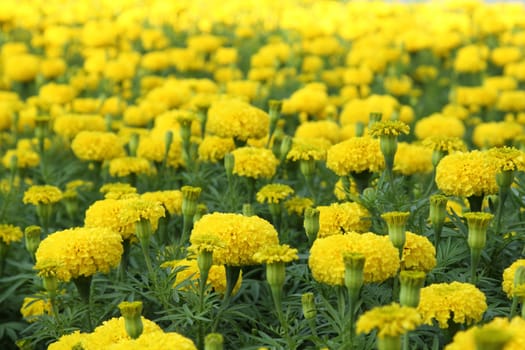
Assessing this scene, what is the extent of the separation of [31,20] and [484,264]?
6.37m

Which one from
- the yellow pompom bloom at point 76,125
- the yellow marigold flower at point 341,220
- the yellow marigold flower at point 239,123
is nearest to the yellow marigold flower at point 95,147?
the yellow pompom bloom at point 76,125

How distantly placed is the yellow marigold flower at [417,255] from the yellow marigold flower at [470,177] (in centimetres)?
43

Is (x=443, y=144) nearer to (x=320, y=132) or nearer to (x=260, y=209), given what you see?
(x=260, y=209)

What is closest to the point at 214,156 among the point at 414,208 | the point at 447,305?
the point at 414,208

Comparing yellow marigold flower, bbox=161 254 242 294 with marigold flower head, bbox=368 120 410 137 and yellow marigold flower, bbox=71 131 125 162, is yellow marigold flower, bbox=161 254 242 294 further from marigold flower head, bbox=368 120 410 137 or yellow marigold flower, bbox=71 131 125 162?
yellow marigold flower, bbox=71 131 125 162

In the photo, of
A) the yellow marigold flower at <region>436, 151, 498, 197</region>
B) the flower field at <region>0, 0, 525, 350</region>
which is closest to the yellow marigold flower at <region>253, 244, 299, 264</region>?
the flower field at <region>0, 0, 525, 350</region>

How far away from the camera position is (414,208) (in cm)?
311

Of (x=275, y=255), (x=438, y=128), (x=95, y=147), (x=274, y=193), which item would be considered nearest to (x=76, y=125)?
(x=95, y=147)

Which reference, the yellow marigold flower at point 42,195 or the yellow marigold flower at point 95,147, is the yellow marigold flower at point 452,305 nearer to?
the yellow marigold flower at point 42,195

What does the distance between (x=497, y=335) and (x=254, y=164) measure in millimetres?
1843

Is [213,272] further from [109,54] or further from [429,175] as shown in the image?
[109,54]

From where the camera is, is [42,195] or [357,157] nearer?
[357,157]

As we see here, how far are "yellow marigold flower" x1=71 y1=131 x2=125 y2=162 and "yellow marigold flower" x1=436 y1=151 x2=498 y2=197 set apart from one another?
181 centimetres

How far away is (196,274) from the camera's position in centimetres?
275
